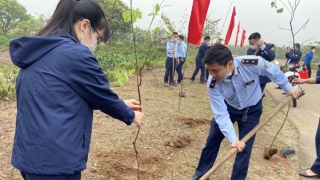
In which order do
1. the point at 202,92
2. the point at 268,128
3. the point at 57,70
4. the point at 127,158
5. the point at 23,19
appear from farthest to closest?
the point at 23,19 → the point at 202,92 → the point at 268,128 → the point at 127,158 → the point at 57,70

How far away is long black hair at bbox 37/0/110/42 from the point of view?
1.43m

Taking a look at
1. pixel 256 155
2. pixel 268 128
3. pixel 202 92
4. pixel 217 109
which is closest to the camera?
pixel 217 109

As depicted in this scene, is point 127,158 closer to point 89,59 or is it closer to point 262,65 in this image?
point 262,65

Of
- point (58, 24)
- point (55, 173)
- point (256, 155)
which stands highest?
point (58, 24)

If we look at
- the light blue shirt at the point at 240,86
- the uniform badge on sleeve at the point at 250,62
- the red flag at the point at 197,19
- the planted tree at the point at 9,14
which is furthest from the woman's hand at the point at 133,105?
the planted tree at the point at 9,14

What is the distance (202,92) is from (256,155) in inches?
185

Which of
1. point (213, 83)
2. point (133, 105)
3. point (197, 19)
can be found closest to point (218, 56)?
point (213, 83)

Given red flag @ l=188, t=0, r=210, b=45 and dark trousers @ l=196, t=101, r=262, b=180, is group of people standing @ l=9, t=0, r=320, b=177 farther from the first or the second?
red flag @ l=188, t=0, r=210, b=45

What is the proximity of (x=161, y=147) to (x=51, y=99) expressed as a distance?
2836mm

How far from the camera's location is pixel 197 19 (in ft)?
19.1

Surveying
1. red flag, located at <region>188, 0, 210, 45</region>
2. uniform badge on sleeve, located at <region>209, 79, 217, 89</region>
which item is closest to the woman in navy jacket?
uniform badge on sleeve, located at <region>209, 79, 217, 89</region>

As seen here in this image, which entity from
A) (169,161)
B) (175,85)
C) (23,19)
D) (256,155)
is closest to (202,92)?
(175,85)

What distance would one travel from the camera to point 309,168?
3643 millimetres

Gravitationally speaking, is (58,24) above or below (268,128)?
above
